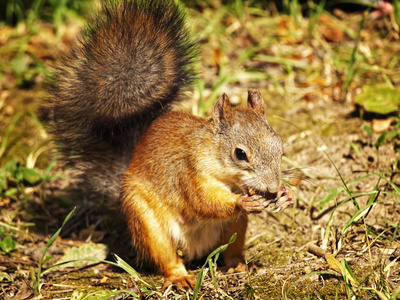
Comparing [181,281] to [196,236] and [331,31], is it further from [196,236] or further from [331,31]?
[331,31]

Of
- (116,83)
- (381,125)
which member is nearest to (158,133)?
(116,83)

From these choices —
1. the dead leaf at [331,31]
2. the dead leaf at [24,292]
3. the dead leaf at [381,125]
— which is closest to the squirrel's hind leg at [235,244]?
the dead leaf at [24,292]

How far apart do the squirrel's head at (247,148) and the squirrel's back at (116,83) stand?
1.54 ft

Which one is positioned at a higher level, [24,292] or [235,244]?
[235,244]

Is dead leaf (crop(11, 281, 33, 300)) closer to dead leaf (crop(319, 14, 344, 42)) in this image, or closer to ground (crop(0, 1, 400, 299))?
ground (crop(0, 1, 400, 299))

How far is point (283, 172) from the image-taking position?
2.75 m

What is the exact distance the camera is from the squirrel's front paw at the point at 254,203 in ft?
7.27

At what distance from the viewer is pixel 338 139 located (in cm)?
349

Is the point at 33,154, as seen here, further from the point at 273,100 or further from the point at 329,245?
the point at 329,245

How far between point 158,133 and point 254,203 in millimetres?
753

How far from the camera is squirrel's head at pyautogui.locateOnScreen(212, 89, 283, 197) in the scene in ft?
7.22

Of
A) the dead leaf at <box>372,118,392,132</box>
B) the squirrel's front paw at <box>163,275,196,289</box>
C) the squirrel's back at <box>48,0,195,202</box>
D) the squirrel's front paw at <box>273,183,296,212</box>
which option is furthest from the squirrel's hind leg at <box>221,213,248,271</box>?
the dead leaf at <box>372,118,392,132</box>

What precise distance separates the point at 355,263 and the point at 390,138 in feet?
3.97

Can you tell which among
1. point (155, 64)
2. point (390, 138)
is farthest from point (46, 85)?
point (390, 138)
